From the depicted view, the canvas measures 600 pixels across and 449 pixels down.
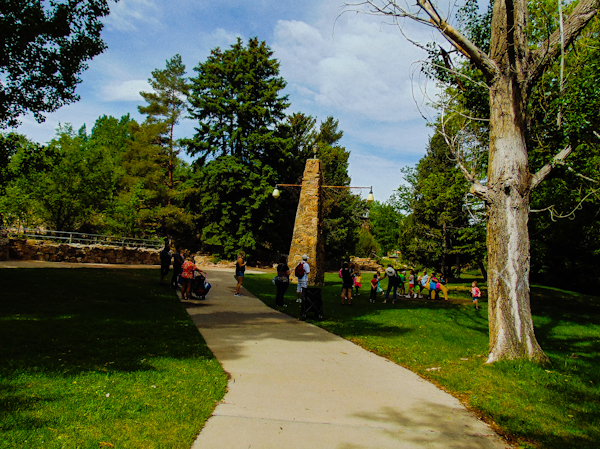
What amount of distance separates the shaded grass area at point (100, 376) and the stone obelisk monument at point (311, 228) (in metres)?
11.1

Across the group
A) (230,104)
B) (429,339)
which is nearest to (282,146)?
(230,104)

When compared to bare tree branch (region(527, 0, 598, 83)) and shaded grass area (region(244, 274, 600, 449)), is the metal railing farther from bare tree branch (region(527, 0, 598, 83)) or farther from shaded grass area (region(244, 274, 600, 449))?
bare tree branch (region(527, 0, 598, 83))

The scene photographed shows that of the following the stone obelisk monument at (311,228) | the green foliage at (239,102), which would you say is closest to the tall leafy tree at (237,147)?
the green foliage at (239,102)

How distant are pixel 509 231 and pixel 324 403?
482cm

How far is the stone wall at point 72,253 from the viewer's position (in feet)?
69.1

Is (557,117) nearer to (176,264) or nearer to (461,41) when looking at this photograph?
(461,41)

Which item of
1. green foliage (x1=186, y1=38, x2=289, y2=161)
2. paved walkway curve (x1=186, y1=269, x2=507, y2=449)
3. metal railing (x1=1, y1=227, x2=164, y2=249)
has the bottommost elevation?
paved walkway curve (x1=186, y1=269, x2=507, y2=449)

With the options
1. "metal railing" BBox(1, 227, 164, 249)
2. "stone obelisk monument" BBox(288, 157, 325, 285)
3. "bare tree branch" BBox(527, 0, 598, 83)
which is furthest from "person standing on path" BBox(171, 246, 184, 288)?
"bare tree branch" BBox(527, 0, 598, 83)

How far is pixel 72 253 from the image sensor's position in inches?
901

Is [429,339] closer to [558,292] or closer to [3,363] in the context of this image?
[3,363]

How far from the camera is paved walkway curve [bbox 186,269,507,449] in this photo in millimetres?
4020

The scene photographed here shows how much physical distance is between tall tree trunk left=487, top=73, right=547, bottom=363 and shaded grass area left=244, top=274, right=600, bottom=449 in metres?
0.46

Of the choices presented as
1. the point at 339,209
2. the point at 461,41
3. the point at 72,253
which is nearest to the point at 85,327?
the point at 461,41

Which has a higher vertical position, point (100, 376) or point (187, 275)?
point (187, 275)
